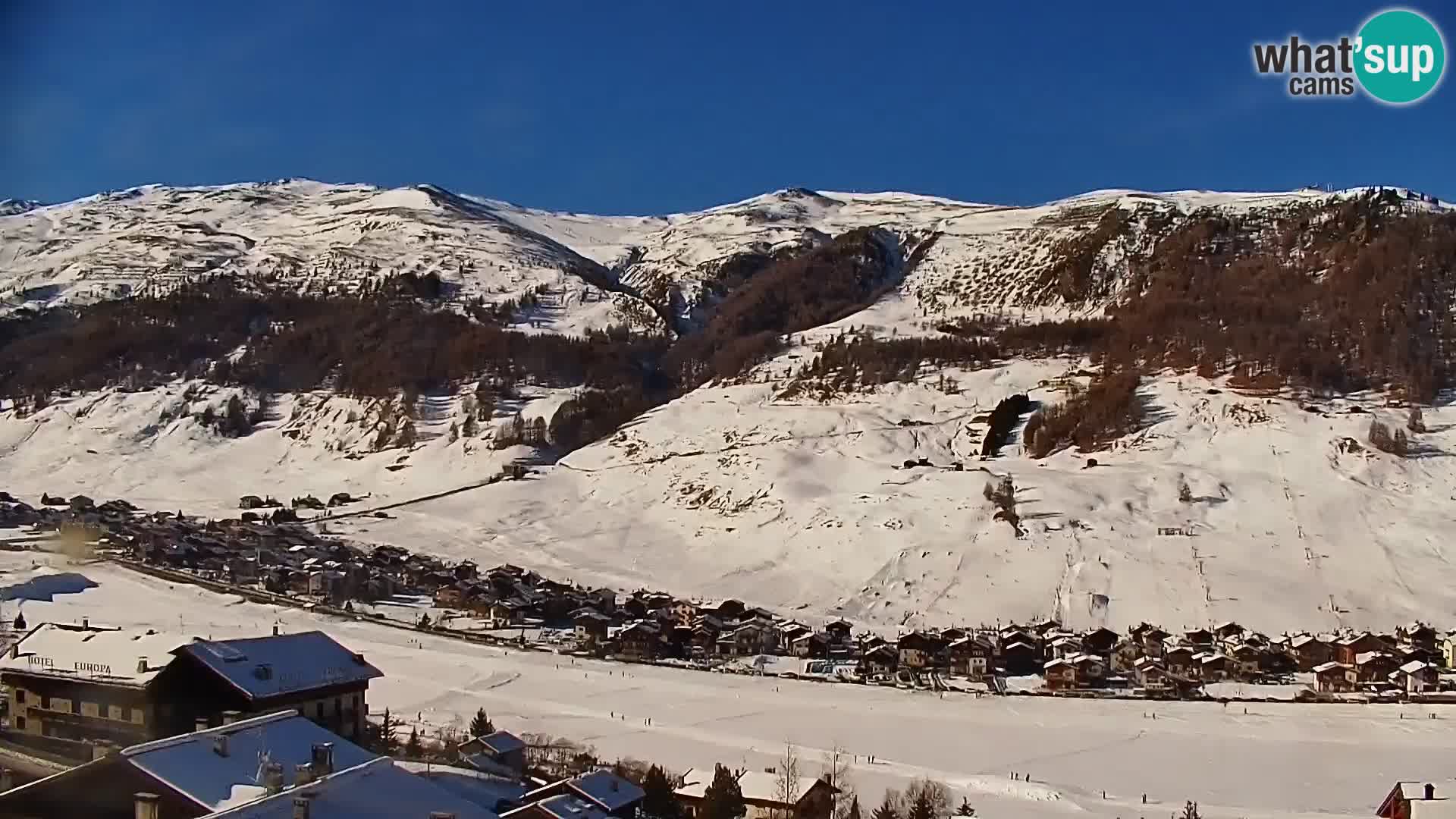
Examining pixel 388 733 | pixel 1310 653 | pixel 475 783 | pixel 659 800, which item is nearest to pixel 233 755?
pixel 475 783

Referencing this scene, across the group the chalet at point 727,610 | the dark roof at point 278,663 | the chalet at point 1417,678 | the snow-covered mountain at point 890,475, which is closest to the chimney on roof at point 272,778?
the dark roof at point 278,663

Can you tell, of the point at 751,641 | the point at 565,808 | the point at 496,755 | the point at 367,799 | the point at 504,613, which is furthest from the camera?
the point at 504,613

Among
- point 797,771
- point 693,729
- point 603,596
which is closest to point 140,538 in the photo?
point 603,596

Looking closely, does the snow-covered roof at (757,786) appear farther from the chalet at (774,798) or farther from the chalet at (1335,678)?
the chalet at (1335,678)

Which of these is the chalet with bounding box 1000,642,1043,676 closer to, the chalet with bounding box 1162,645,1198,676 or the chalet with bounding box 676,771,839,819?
the chalet with bounding box 1162,645,1198,676

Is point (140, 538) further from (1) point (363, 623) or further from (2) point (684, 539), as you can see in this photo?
(2) point (684, 539)

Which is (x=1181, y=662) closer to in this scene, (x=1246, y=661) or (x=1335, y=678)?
(x=1246, y=661)

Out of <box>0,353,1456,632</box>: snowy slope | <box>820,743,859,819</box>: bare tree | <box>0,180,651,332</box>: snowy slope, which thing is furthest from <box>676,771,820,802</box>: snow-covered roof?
<box>0,180,651,332</box>: snowy slope
